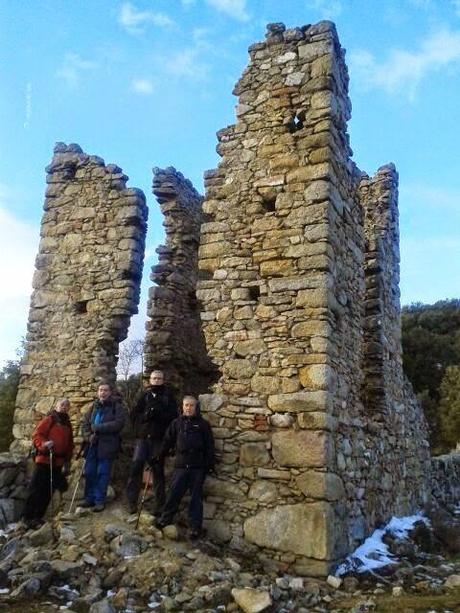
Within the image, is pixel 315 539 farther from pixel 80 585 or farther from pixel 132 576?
pixel 80 585

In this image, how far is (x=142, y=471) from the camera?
7.66 m

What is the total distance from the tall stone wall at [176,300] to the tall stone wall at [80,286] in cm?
100

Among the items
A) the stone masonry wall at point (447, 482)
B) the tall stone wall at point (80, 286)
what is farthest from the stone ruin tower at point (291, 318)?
the stone masonry wall at point (447, 482)

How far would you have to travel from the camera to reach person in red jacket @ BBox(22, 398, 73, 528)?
7.65 m

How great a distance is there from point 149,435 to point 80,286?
10.6ft

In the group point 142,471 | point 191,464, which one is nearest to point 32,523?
point 142,471

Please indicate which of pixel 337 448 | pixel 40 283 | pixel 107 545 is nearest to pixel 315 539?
pixel 337 448

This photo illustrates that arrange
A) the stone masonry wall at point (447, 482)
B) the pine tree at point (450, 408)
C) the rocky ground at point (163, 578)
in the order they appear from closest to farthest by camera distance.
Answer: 1. the rocky ground at point (163, 578)
2. the stone masonry wall at point (447, 482)
3. the pine tree at point (450, 408)

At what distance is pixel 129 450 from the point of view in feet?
29.1

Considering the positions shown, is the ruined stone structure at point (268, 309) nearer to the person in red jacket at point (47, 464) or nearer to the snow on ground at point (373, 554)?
the snow on ground at point (373, 554)

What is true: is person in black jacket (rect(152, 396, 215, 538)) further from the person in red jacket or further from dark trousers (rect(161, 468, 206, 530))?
the person in red jacket

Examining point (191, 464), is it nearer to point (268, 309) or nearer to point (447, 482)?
point (268, 309)

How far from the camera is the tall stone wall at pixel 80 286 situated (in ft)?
30.2

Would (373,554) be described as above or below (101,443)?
below
